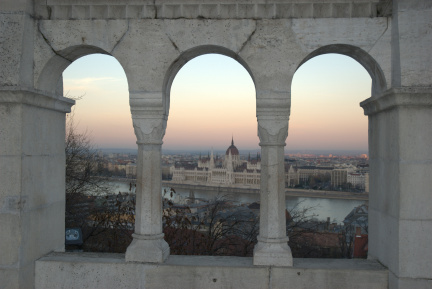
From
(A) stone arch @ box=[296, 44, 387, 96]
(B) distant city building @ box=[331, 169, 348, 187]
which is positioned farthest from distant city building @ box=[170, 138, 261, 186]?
(A) stone arch @ box=[296, 44, 387, 96]

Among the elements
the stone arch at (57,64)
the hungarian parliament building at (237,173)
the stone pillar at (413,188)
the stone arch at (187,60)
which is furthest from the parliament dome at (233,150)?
the stone pillar at (413,188)

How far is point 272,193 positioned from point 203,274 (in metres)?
0.97

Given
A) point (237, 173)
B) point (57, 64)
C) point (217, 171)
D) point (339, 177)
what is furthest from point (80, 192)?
point (217, 171)

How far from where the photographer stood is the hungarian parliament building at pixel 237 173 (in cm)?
4329

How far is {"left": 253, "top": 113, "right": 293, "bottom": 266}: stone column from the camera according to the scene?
365 cm

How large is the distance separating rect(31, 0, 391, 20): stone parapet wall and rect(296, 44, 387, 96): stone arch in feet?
0.93

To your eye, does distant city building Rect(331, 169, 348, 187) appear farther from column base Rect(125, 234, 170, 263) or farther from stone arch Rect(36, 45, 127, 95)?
stone arch Rect(36, 45, 127, 95)

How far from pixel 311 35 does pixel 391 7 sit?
0.72 metres

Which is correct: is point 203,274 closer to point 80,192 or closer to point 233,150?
point 80,192

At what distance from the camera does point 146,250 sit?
12.3 feet

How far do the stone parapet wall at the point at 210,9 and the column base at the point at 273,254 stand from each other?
2.06 metres

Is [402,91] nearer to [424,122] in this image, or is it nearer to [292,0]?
[424,122]

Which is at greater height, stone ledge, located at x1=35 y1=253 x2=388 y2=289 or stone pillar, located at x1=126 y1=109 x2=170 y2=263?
stone pillar, located at x1=126 y1=109 x2=170 y2=263

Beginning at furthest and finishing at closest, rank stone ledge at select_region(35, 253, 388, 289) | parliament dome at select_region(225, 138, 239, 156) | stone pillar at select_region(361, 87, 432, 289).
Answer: parliament dome at select_region(225, 138, 239, 156) → stone ledge at select_region(35, 253, 388, 289) → stone pillar at select_region(361, 87, 432, 289)
